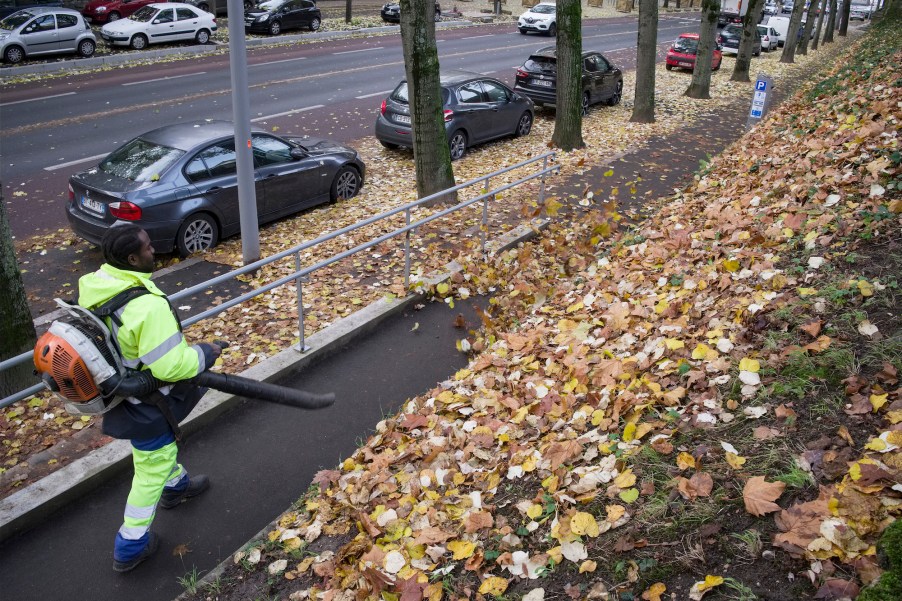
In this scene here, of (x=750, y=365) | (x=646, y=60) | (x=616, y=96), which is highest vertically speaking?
(x=646, y=60)

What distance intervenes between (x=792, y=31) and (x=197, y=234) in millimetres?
31662

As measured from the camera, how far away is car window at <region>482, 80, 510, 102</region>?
15.2 m

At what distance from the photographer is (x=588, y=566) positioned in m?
3.26

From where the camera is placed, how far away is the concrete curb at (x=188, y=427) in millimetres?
4420

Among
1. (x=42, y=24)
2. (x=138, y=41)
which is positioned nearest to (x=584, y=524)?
(x=42, y=24)

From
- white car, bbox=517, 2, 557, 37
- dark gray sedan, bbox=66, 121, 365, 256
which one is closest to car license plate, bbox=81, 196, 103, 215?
dark gray sedan, bbox=66, 121, 365, 256

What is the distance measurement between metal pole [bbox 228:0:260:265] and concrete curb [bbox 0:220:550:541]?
2.65 meters

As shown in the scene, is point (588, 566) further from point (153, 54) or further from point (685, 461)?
point (153, 54)

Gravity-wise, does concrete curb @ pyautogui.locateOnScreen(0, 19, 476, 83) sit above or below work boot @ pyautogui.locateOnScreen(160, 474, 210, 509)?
above

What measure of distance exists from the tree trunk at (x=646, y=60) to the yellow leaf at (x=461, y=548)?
16.3 metres

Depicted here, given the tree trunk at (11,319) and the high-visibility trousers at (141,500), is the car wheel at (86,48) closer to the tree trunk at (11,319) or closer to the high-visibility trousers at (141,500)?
the tree trunk at (11,319)

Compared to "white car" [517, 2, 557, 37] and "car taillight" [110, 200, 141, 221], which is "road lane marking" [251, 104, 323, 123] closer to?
"car taillight" [110, 200, 141, 221]

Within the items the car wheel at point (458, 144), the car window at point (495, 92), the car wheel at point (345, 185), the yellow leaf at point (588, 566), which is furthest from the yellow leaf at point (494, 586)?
the car window at point (495, 92)

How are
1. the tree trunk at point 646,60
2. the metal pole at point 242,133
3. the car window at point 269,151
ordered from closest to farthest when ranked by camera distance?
1. the metal pole at point 242,133
2. the car window at point 269,151
3. the tree trunk at point 646,60
